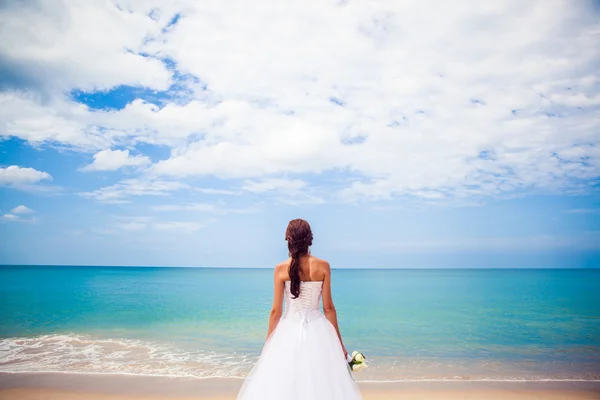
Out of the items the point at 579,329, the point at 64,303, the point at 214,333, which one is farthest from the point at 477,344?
the point at 64,303

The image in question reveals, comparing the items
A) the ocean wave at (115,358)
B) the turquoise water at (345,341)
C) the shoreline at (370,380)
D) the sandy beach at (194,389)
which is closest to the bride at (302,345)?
the sandy beach at (194,389)

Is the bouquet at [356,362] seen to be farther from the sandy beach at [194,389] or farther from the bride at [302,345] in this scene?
the sandy beach at [194,389]

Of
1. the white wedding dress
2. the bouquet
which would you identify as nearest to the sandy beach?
the bouquet

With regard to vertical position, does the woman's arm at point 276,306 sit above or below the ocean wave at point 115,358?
above

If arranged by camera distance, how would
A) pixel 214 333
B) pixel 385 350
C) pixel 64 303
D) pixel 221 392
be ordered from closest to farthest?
pixel 221 392
pixel 385 350
pixel 214 333
pixel 64 303

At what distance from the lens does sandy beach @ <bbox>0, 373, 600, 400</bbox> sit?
6.83 m

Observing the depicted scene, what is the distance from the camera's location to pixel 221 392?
7043mm

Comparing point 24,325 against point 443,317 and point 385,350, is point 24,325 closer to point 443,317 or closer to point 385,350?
point 385,350

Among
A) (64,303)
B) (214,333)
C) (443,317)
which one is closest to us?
(214,333)

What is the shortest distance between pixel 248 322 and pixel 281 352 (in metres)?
13.1

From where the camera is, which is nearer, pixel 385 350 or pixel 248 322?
pixel 385 350

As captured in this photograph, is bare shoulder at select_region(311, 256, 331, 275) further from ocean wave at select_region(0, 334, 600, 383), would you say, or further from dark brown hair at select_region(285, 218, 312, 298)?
ocean wave at select_region(0, 334, 600, 383)

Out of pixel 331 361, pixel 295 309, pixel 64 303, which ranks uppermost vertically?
pixel 295 309

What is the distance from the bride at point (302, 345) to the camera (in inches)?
137
